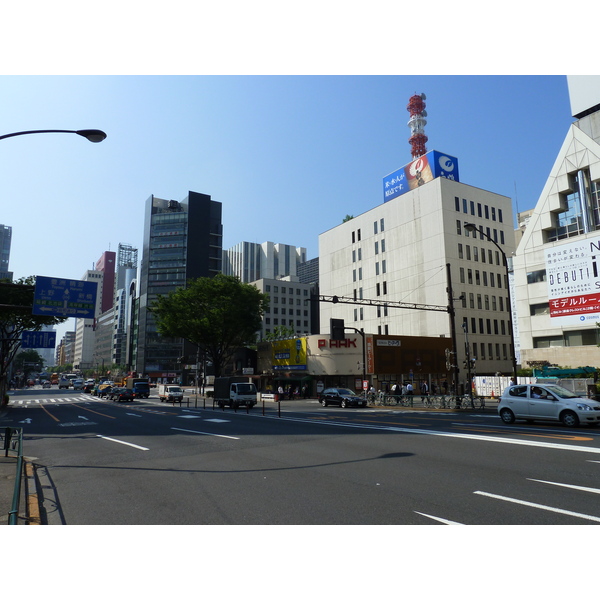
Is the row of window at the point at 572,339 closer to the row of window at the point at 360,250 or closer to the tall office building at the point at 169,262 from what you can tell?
the row of window at the point at 360,250

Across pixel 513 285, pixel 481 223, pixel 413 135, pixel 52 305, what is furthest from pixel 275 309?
pixel 52 305

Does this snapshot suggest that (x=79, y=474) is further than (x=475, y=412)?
No

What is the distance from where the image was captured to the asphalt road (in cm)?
673

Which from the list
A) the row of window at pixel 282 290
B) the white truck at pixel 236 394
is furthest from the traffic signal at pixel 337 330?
the row of window at pixel 282 290

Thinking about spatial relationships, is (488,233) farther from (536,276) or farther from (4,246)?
(4,246)

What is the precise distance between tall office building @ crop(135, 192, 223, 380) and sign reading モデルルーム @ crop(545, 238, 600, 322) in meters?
93.6

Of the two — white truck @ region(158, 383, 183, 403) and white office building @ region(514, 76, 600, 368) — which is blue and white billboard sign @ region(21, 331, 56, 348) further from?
white office building @ region(514, 76, 600, 368)

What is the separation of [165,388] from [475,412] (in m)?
35.5

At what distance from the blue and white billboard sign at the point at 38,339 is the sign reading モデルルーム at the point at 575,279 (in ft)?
164

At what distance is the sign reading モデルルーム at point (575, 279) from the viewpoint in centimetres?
4069

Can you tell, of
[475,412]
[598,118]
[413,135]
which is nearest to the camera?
[475,412]

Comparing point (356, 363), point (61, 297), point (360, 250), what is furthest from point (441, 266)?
point (61, 297)

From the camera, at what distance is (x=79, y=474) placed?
1062cm

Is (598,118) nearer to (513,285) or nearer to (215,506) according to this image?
(513,285)
